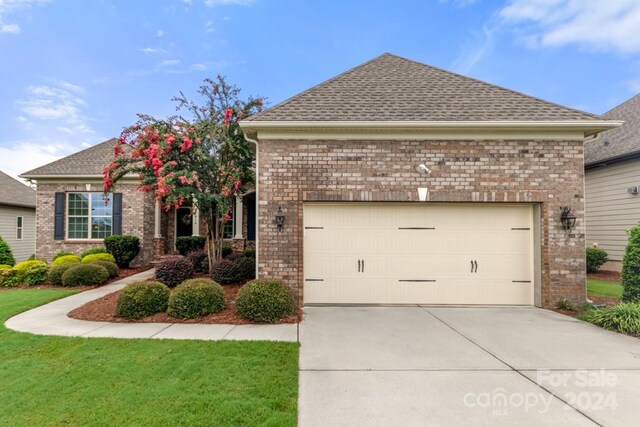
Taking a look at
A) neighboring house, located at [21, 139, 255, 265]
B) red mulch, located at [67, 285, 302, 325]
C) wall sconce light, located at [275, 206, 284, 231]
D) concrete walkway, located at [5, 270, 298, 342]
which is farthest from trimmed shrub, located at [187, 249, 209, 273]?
wall sconce light, located at [275, 206, 284, 231]

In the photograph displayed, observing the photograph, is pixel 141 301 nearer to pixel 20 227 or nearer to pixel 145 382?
pixel 145 382

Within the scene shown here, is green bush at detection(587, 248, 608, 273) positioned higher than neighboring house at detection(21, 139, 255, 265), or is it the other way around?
neighboring house at detection(21, 139, 255, 265)

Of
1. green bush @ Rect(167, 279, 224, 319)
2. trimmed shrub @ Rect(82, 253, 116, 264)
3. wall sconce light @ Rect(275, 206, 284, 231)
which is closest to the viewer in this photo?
green bush @ Rect(167, 279, 224, 319)

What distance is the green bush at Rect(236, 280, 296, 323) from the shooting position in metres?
5.22

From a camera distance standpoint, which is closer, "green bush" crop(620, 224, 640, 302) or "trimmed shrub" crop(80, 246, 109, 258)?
"green bush" crop(620, 224, 640, 302)

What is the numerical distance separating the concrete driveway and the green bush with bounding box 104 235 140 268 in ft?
29.8

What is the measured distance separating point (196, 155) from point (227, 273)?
3.32m

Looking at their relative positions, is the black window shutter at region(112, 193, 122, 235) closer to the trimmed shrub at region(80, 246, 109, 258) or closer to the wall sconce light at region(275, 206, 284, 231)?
the trimmed shrub at region(80, 246, 109, 258)

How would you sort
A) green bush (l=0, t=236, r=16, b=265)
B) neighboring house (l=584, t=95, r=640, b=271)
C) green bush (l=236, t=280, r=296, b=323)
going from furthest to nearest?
green bush (l=0, t=236, r=16, b=265)
neighboring house (l=584, t=95, r=640, b=271)
green bush (l=236, t=280, r=296, b=323)

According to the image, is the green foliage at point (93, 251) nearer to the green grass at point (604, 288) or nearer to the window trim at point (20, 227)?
the window trim at point (20, 227)

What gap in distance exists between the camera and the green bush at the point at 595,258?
32.4 feet

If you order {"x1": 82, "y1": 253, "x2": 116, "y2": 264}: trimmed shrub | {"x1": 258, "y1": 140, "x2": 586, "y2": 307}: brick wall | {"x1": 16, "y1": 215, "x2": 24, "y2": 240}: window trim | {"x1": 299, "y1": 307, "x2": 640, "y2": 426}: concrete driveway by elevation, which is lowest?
{"x1": 299, "y1": 307, "x2": 640, "y2": 426}: concrete driveway

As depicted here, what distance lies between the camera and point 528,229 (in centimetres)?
646

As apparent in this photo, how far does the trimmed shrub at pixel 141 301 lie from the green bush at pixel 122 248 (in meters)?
6.42
